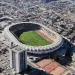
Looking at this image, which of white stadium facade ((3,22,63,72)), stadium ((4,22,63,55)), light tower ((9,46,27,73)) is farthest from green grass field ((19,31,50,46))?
light tower ((9,46,27,73))

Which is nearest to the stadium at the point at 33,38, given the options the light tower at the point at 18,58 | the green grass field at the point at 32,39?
the green grass field at the point at 32,39

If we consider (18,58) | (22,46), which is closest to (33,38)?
(22,46)

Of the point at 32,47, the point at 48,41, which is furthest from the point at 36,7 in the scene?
the point at 32,47

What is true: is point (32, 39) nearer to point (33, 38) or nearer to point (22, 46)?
point (33, 38)

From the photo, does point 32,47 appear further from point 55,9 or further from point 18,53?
point 55,9

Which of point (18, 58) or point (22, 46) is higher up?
point (18, 58)

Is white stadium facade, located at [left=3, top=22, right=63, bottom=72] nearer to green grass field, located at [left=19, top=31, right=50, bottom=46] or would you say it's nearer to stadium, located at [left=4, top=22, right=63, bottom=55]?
stadium, located at [left=4, top=22, right=63, bottom=55]
